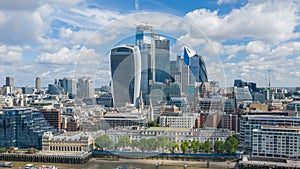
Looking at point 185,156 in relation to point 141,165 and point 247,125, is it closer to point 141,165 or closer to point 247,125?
point 141,165

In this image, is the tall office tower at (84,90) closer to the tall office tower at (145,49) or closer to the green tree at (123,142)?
the tall office tower at (145,49)

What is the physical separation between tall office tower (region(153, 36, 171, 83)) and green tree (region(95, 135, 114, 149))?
2.23 metres

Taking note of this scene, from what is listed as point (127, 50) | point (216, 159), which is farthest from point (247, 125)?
point (127, 50)

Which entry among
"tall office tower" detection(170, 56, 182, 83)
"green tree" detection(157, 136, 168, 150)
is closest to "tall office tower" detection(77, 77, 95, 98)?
"tall office tower" detection(170, 56, 182, 83)

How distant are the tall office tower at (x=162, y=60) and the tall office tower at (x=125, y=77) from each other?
711 mm

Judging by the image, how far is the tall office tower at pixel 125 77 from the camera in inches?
397

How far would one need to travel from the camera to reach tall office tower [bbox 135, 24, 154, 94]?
706 centimetres

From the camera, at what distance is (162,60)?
28.2ft

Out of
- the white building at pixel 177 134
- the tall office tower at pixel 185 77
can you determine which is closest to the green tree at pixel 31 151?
the white building at pixel 177 134

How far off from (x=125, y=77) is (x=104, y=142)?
8.00 ft

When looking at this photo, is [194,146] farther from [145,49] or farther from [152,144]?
[145,49]

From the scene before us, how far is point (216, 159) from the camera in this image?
8.62 meters

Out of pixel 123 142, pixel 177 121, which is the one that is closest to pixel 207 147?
pixel 123 142

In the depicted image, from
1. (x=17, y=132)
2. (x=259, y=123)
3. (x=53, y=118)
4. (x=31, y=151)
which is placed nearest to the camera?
(x=31, y=151)
